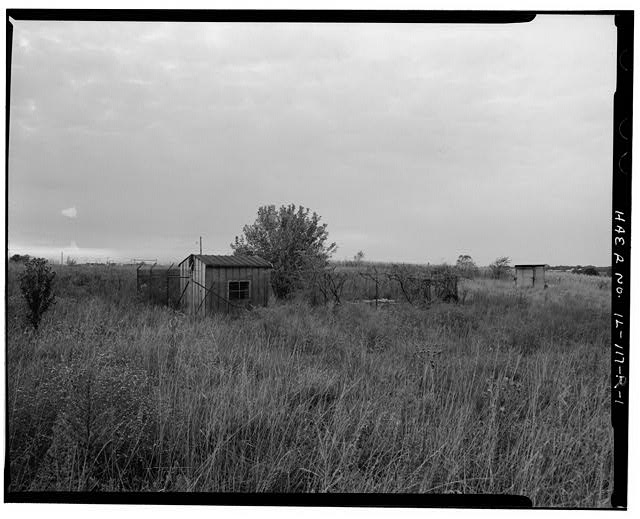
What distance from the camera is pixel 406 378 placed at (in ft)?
11.1

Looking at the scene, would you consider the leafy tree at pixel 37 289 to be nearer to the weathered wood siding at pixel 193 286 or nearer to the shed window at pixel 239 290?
the weathered wood siding at pixel 193 286

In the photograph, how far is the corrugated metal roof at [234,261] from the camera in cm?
770

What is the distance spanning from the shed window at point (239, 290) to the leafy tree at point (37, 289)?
382 cm

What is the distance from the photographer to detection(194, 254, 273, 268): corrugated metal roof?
7699 mm

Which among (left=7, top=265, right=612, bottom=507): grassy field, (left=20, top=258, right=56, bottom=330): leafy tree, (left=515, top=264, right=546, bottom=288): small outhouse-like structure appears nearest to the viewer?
(left=7, top=265, right=612, bottom=507): grassy field

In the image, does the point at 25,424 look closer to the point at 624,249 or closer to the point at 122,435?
the point at 122,435

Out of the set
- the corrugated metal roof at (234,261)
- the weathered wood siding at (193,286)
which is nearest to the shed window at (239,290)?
the corrugated metal roof at (234,261)

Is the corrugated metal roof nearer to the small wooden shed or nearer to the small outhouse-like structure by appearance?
the small wooden shed

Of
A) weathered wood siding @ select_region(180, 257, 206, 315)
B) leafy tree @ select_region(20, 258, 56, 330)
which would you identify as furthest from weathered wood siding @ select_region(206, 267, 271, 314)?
leafy tree @ select_region(20, 258, 56, 330)

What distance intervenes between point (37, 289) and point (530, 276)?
5534mm

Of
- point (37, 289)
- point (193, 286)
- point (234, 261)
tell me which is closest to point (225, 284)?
point (234, 261)

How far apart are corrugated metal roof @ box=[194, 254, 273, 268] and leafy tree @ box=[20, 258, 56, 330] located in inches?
151

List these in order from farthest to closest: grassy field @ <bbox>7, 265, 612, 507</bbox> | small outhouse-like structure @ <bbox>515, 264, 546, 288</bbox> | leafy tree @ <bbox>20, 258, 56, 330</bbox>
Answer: small outhouse-like structure @ <bbox>515, 264, 546, 288</bbox>
leafy tree @ <bbox>20, 258, 56, 330</bbox>
grassy field @ <bbox>7, 265, 612, 507</bbox>

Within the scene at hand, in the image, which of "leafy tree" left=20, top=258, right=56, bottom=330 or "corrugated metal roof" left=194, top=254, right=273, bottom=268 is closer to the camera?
"leafy tree" left=20, top=258, right=56, bottom=330
